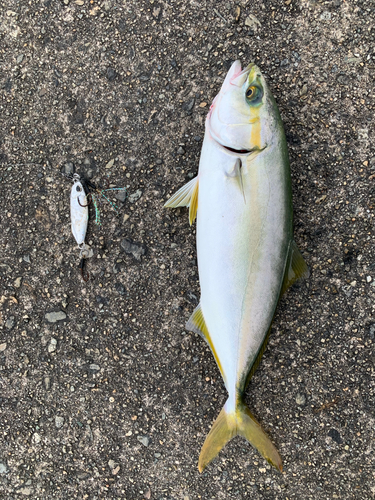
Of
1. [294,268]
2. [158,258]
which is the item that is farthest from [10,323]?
[294,268]

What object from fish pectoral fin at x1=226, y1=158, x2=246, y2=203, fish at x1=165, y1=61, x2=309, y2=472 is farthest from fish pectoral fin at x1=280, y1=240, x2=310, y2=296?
fish pectoral fin at x1=226, y1=158, x2=246, y2=203

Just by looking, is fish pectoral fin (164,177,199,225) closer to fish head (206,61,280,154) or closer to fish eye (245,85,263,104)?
fish head (206,61,280,154)

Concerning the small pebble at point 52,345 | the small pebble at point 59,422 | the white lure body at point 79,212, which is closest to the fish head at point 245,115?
the white lure body at point 79,212

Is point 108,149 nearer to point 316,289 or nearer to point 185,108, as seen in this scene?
point 185,108

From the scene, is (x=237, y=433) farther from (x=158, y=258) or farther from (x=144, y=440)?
(x=158, y=258)

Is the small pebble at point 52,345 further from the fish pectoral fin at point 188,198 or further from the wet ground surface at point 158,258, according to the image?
the fish pectoral fin at point 188,198

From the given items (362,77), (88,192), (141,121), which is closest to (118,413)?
(88,192)
